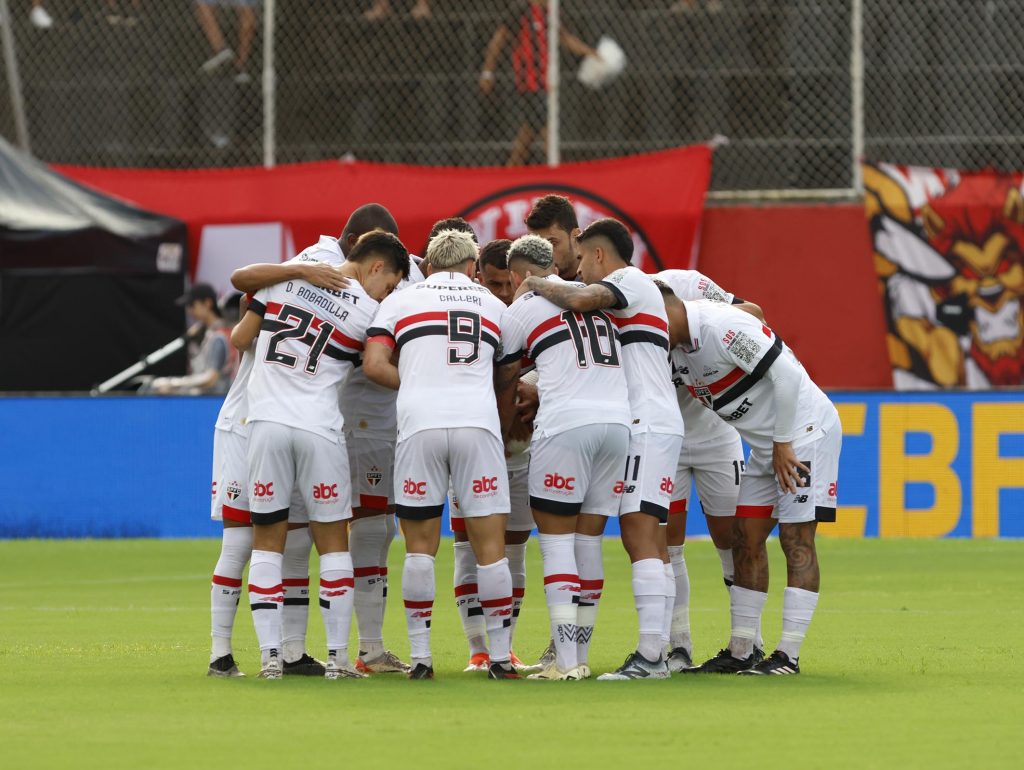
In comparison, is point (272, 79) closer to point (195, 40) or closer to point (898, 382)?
point (195, 40)

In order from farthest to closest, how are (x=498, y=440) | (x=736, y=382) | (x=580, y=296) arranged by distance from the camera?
(x=736, y=382) → (x=498, y=440) → (x=580, y=296)

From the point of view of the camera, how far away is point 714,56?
739 inches

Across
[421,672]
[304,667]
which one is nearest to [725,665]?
[421,672]

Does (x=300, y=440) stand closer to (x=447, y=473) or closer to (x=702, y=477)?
(x=447, y=473)

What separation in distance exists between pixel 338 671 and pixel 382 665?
16.0 inches

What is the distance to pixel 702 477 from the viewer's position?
9.46 meters

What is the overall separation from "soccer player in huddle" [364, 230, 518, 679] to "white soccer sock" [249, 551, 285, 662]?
1.96ft

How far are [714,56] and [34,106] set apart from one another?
24.8ft

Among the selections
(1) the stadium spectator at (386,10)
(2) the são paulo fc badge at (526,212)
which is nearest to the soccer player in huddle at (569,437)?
(2) the são paulo fc badge at (526,212)

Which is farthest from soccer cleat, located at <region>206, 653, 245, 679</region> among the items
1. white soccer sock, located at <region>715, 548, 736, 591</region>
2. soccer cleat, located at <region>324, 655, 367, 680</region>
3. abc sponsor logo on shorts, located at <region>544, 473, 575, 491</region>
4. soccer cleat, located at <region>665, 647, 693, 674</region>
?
white soccer sock, located at <region>715, 548, 736, 591</region>

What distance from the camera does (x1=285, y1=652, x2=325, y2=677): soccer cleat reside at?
29.0 feet

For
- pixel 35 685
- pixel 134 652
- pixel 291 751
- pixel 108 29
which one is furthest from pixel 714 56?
pixel 291 751

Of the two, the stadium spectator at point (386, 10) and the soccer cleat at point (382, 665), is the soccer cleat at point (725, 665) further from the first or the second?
the stadium spectator at point (386, 10)

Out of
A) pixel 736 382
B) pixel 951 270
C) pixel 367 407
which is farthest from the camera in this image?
pixel 951 270
